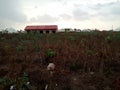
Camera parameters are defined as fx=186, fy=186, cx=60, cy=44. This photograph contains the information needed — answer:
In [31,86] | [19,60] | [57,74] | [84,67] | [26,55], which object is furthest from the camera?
[26,55]

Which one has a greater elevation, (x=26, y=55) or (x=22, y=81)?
(x=26, y=55)

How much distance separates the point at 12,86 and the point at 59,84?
4.11ft

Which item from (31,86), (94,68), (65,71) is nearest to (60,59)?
(65,71)

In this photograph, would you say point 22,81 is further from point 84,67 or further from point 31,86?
point 84,67

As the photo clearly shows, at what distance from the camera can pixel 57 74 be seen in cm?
538

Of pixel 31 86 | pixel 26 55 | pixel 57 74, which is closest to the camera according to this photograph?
pixel 31 86

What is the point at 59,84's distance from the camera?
505 cm

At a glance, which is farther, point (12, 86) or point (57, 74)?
point (57, 74)

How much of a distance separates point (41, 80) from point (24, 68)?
875 millimetres

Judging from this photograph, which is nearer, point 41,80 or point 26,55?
point 41,80

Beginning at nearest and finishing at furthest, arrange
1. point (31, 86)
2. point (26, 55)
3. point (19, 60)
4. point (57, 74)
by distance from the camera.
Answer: point (31, 86) < point (57, 74) < point (19, 60) < point (26, 55)

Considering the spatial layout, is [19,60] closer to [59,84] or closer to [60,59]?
[60,59]

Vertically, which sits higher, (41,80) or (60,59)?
(60,59)

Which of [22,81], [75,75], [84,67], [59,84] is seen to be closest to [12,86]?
[22,81]
